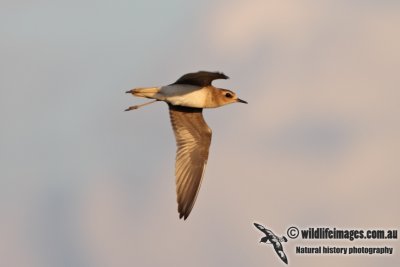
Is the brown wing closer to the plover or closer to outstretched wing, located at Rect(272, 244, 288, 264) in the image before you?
the plover

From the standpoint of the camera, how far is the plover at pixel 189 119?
99.0 ft

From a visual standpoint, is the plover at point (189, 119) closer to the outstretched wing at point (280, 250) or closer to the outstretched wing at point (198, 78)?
the outstretched wing at point (198, 78)

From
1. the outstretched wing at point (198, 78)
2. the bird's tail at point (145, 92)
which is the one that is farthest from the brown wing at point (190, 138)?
the bird's tail at point (145, 92)

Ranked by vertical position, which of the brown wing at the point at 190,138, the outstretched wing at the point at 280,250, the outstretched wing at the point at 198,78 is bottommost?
the outstretched wing at the point at 280,250

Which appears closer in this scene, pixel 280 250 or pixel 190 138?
pixel 190 138

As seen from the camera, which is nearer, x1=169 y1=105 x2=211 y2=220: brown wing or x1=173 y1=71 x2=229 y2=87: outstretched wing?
x1=173 y1=71 x2=229 y2=87: outstretched wing

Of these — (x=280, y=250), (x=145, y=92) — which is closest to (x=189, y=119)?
(x=145, y=92)

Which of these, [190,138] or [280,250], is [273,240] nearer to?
[280,250]

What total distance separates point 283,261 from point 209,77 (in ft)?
36.5

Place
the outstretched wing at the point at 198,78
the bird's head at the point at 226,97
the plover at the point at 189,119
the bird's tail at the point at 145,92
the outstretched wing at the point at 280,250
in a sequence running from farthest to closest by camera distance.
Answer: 1. the outstretched wing at the point at 280,250
2. the bird's head at the point at 226,97
3. the plover at the point at 189,119
4. the bird's tail at the point at 145,92
5. the outstretched wing at the point at 198,78

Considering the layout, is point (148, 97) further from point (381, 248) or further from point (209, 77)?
point (381, 248)

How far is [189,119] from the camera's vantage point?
106ft

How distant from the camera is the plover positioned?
3019 cm

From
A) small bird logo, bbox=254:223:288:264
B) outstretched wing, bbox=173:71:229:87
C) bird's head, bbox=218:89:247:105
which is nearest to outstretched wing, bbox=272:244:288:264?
small bird logo, bbox=254:223:288:264
